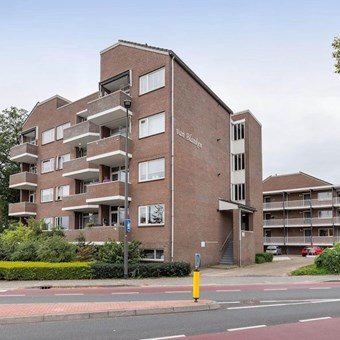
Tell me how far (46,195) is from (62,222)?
4269mm

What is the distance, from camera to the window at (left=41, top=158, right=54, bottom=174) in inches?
1559

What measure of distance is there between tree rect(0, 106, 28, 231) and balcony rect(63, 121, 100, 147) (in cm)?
1518

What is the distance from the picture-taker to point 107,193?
2812 cm

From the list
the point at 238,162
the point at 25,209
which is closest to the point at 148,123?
the point at 238,162

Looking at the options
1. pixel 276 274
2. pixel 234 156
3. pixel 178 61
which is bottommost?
pixel 276 274

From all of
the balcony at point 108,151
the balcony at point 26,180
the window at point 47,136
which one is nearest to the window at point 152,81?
the balcony at point 108,151

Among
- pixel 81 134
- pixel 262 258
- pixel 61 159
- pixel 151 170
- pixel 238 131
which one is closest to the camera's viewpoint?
pixel 151 170

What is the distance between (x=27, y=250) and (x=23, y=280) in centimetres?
443

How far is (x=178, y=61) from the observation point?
2800 centimetres

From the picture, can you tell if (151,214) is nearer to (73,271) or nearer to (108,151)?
(108,151)

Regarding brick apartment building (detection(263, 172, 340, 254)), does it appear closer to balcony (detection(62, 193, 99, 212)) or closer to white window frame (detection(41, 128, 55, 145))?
balcony (detection(62, 193, 99, 212))

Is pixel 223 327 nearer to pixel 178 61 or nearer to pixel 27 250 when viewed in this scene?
pixel 27 250

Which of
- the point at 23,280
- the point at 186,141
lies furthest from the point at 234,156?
the point at 23,280

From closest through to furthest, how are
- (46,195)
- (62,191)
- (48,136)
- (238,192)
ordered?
(238,192), (62,191), (46,195), (48,136)
